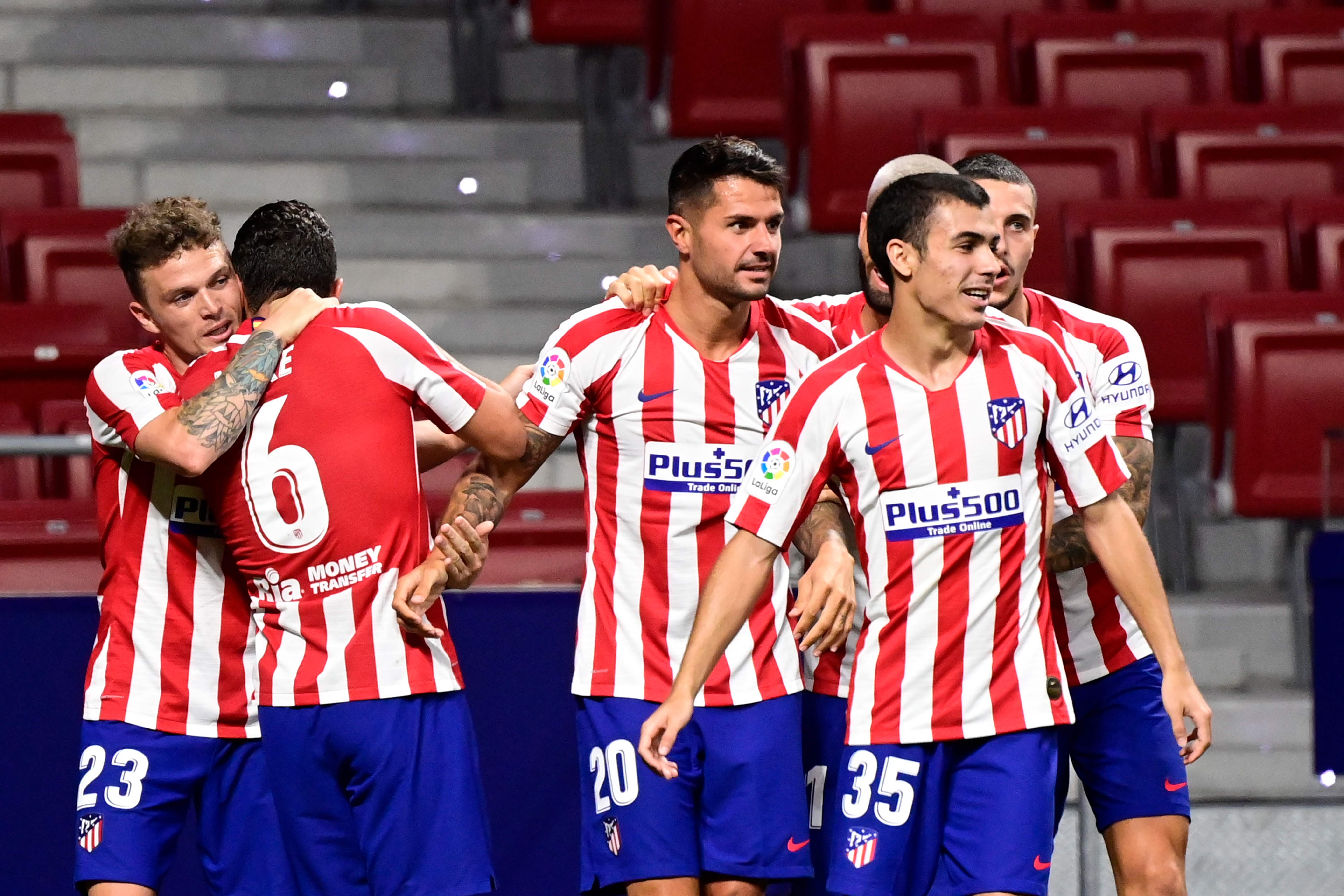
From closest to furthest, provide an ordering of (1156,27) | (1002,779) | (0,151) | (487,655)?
(1002,779)
(487,655)
(0,151)
(1156,27)

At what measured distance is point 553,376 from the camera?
3.91 meters

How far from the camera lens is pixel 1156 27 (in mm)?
7480

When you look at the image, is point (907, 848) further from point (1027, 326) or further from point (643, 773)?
point (1027, 326)

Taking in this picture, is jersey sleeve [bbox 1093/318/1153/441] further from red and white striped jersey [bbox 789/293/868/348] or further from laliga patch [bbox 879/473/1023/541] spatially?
laliga patch [bbox 879/473/1023/541]

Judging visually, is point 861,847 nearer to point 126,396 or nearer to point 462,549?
point 462,549

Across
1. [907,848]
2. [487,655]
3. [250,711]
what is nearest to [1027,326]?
[907,848]

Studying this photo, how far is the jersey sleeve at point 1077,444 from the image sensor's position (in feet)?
11.5

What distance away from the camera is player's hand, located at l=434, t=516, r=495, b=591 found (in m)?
3.64

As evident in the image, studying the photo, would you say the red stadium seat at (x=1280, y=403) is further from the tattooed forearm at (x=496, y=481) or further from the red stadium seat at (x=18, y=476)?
the red stadium seat at (x=18, y=476)

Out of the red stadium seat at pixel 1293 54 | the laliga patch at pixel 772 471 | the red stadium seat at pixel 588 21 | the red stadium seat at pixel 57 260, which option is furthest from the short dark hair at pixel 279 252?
the red stadium seat at pixel 1293 54

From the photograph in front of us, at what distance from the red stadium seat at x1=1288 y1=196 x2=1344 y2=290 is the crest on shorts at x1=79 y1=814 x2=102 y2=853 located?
461cm

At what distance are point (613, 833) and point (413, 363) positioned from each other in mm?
1099

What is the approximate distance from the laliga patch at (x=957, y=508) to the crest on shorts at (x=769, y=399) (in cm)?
50

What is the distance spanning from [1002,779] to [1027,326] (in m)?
1.15
